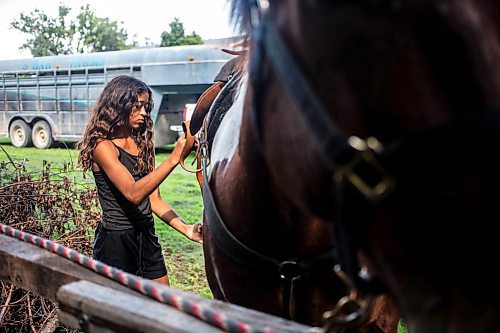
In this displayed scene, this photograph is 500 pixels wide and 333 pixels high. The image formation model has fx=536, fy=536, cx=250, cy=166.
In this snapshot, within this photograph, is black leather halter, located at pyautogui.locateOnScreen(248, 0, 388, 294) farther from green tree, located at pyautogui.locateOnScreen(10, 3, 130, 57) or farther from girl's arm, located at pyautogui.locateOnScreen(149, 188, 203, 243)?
green tree, located at pyautogui.locateOnScreen(10, 3, 130, 57)

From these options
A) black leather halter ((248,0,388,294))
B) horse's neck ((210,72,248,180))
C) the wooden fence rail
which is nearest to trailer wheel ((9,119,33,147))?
the wooden fence rail

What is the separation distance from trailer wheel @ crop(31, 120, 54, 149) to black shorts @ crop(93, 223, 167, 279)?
42.6 ft

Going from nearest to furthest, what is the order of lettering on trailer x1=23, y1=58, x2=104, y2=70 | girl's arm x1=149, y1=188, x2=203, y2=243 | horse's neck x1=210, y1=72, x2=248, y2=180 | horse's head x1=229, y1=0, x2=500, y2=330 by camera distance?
horse's head x1=229, y1=0, x2=500, y2=330 < horse's neck x1=210, y1=72, x2=248, y2=180 < girl's arm x1=149, y1=188, x2=203, y2=243 < lettering on trailer x1=23, y1=58, x2=104, y2=70

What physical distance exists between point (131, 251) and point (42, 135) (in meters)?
13.6

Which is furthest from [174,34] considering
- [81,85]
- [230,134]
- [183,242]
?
[230,134]

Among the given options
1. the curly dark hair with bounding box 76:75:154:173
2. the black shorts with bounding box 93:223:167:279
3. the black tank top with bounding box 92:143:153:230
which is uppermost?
the curly dark hair with bounding box 76:75:154:173

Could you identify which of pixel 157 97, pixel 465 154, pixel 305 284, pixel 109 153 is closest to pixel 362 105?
pixel 465 154

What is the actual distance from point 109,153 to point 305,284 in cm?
155

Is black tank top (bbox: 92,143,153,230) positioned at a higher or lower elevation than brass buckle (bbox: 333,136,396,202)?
lower

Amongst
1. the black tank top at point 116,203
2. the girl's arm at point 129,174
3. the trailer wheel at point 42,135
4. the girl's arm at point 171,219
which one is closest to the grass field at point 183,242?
the girl's arm at point 171,219

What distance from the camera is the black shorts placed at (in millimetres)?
2957

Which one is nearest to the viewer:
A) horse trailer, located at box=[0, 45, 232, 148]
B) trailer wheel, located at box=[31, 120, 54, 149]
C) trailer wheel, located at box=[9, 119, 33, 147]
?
horse trailer, located at box=[0, 45, 232, 148]

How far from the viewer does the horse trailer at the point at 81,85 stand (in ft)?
40.5

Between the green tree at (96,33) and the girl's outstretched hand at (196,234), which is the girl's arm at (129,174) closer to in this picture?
the girl's outstretched hand at (196,234)
